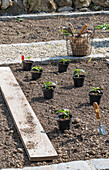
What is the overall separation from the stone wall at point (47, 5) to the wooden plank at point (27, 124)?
19.2 ft

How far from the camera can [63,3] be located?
37.5ft

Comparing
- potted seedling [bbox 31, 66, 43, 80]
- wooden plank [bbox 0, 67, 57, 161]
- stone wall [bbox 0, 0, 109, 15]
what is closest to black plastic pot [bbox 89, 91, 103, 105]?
wooden plank [bbox 0, 67, 57, 161]

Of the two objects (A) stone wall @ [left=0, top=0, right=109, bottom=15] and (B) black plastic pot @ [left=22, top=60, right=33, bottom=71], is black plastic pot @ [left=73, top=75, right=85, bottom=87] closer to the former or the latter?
(B) black plastic pot @ [left=22, top=60, right=33, bottom=71]

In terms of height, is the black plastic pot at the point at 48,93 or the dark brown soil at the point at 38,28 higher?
the black plastic pot at the point at 48,93

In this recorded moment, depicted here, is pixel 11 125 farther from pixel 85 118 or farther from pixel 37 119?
pixel 85 118

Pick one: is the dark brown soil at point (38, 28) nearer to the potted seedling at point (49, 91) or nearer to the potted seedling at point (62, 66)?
the potted seedling at point (62, 66)

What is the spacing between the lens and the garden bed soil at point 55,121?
333 centimetres

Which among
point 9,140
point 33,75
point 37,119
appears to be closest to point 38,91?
point 33,75

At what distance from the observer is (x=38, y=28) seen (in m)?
9.55

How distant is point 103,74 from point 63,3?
6119mm

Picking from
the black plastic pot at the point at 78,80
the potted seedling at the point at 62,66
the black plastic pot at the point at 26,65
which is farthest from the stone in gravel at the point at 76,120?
the black plastic pot at the point at 26,65

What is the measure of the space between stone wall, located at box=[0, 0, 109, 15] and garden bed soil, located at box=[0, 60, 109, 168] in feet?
16.9

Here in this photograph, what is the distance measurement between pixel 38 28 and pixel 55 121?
589 cm

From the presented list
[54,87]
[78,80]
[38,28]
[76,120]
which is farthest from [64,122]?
[38,28]
